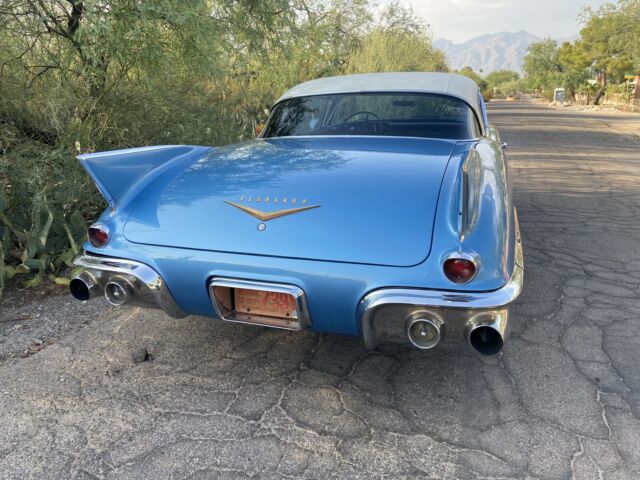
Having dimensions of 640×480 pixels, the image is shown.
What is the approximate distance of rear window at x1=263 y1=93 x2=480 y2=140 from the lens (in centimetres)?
314

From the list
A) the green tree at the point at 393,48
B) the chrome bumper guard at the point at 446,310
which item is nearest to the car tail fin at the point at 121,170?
the chrome bumper guard at the point at 446,310

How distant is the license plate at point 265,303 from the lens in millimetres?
2088

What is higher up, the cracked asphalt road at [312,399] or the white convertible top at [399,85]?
the white convertible top at [399,85]

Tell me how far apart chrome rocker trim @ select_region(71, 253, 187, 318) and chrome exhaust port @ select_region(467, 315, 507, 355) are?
52.0 inches

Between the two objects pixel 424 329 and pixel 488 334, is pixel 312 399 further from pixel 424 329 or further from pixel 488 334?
pixel 488 334

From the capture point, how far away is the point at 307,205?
216 centimetres

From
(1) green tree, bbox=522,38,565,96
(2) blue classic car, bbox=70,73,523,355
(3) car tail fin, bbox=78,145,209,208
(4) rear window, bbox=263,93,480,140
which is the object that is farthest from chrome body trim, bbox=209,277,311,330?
(1) green tree, bbox=522,38,565,96

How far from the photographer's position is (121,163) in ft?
8.22

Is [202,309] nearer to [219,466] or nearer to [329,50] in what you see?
[219,466]

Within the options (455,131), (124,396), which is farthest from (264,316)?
(455,131)

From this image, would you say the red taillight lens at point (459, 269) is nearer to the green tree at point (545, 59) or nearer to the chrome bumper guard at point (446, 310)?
the chrome bumper guard at point (446, 310)

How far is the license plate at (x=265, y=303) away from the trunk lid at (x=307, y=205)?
19 centimetres

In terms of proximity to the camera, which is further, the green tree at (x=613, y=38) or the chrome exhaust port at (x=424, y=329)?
the green tree at (x=613, y=38)

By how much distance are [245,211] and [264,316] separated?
19.1 inches
